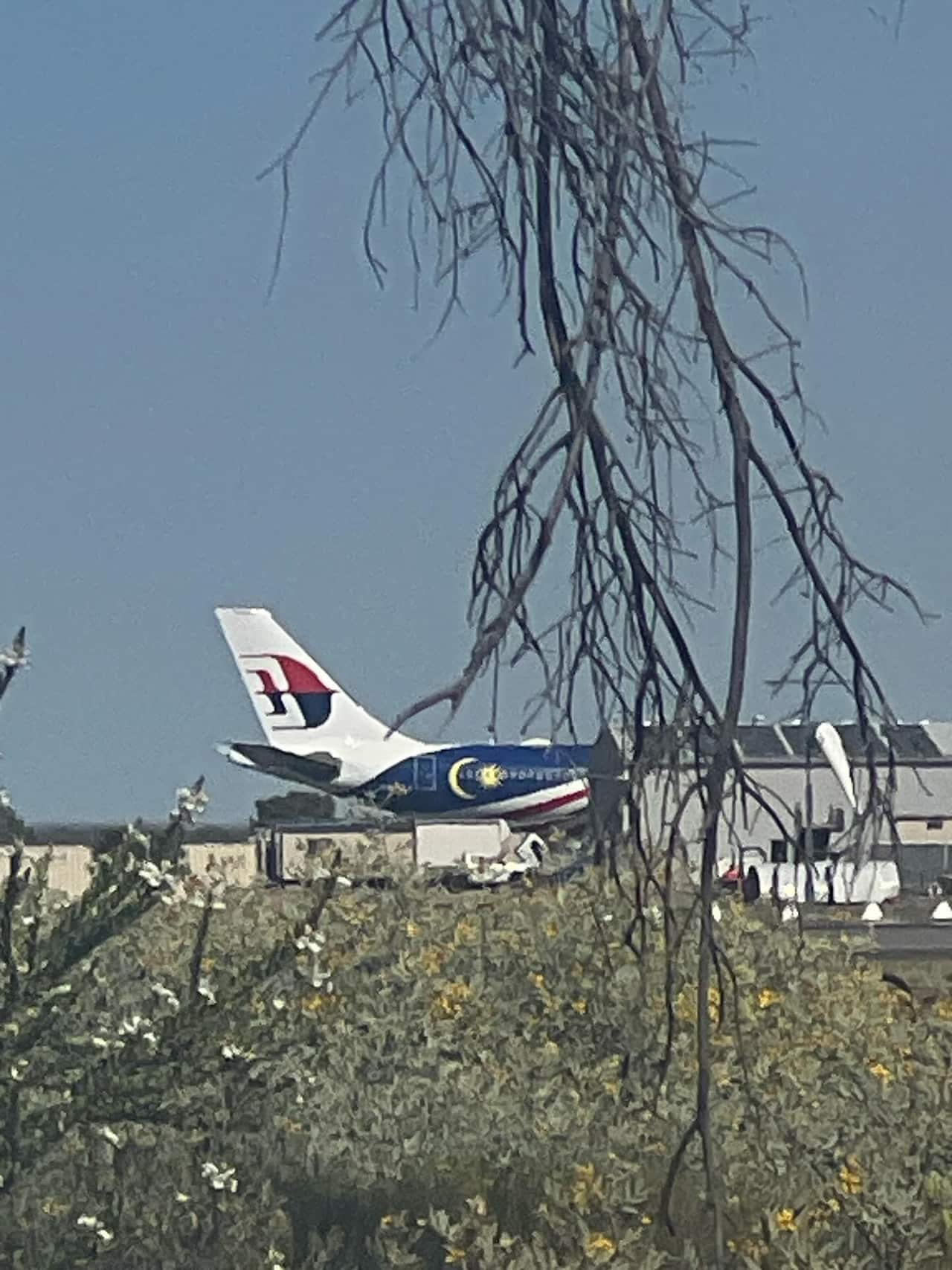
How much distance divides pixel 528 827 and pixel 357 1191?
51898 mm

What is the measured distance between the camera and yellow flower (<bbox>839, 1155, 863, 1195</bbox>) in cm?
464

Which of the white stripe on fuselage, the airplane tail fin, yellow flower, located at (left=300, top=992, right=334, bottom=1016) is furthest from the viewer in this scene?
the white stripe on fuselage

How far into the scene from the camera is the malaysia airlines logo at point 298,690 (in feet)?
173

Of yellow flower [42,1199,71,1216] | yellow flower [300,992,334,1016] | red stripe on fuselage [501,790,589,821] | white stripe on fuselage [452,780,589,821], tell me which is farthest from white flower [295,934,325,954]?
red stripe on fuselage [501,790,589,821]

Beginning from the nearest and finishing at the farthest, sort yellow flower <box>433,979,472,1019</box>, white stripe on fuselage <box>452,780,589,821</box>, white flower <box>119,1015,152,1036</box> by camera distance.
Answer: white flower <box>119,1015,152,1036</box> → yellow flower <box>433,979,472,1019</box> → white stripe on fuselage <box>452,780,589,821</box>

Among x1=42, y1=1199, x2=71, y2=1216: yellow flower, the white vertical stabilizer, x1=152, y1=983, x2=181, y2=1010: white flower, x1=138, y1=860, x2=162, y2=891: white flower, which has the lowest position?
x1=42, y1=1199, x2=71, y2=1216: yellow flower

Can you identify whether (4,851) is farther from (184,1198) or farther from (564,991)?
(564,991)

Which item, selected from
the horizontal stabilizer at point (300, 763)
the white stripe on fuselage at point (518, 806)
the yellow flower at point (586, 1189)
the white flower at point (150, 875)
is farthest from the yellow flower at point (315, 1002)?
the white stripe on fuselage at point (518, 806)

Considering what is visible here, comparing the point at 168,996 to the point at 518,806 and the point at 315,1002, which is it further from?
the point at 518,806

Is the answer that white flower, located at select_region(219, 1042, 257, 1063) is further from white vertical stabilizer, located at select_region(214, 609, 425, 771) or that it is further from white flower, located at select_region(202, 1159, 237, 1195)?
white vertical stabilizer, located at select_region(214, 609, 425, 771)

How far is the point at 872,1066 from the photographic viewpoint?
601 centimetres

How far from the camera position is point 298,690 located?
56.2m

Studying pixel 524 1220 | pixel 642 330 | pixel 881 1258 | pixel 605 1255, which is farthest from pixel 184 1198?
pixel 642 330

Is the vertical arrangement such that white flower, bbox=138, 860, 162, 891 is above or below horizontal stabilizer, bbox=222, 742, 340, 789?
below
